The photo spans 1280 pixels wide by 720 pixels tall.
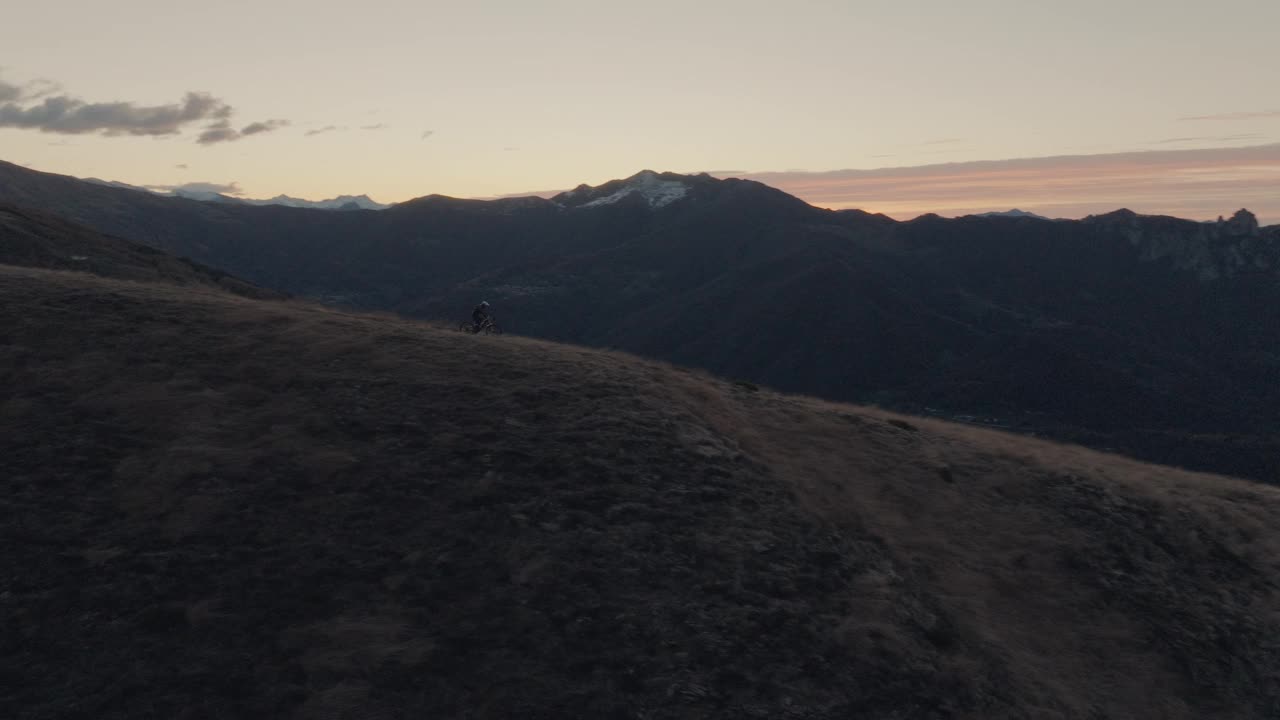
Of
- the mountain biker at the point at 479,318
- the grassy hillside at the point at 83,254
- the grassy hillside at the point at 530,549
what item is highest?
the grassy hillside at the point at 83,254

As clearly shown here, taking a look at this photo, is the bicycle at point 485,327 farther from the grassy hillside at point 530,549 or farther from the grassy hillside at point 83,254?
the grassy hillside at point 83,254

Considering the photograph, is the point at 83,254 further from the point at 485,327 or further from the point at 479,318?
the point at 479,318

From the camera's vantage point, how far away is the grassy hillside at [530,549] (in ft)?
40.9

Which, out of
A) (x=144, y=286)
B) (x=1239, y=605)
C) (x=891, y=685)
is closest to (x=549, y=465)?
(x=891, y=685)

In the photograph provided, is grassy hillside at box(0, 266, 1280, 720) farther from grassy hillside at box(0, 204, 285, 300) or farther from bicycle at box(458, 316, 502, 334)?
grassy hillside at box(0, 204, 285, 300)

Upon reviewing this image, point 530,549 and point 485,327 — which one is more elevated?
point 485,327

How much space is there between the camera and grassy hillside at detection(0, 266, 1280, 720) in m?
12.5

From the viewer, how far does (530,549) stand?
15.4 metres

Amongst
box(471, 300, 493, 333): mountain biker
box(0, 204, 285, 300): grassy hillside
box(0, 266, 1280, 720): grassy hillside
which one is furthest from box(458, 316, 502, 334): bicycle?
box(0, 204, 285, 300): grassy hillside

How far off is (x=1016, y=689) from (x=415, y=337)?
18.8 meters

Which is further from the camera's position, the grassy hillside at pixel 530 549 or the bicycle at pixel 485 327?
the bicycle at pixel 485 327

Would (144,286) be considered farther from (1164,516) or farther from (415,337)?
(1164,516)

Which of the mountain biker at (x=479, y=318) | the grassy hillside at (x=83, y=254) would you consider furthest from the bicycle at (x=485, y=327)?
the grassy hillside at (x=83, y=254)

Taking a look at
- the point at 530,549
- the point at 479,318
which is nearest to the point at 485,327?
the point at 479,318
